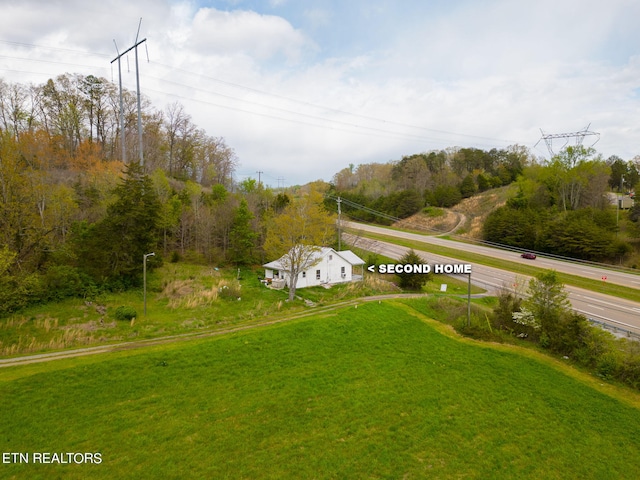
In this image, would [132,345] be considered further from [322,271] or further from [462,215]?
[462,215]

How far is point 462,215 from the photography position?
67938 millimetres

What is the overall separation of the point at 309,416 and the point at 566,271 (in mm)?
36720

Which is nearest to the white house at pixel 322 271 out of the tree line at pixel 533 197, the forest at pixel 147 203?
the forest at pixel 147 203

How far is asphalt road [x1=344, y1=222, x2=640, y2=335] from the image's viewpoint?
25422 millimetres

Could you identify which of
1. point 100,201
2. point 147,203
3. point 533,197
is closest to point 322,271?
point 147,203

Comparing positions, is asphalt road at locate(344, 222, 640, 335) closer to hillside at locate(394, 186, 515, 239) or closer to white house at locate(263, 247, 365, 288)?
hillside at locate(394, 186, 515, 239)

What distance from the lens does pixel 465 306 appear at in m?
26.1

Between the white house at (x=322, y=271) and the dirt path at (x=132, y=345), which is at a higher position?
the white house at (x=322, y=271)

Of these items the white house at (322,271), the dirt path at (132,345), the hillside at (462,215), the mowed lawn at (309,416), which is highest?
the hillside at (462,215)

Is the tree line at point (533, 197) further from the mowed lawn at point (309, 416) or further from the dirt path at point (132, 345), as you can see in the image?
the dirt path at point (132, 345)

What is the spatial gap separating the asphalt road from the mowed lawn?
36.0 ft

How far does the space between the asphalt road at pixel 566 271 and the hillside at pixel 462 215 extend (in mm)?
8894

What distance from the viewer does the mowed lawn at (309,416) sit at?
10.8 m

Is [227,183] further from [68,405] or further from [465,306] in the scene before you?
[68,405]
